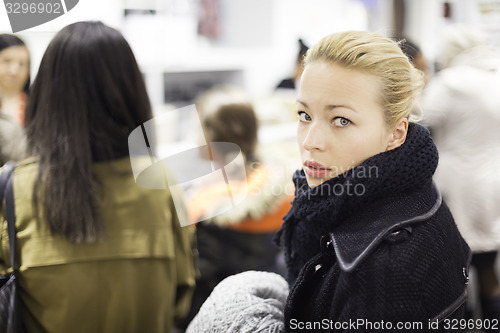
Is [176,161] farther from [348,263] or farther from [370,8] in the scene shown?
[370,8]

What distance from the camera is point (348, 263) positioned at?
2.29 feet

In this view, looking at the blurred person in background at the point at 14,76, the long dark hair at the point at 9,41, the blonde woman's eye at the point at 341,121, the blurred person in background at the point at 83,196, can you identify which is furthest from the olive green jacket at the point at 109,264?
the blonde woman's eye at the point at 341,121

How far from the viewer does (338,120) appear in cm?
75

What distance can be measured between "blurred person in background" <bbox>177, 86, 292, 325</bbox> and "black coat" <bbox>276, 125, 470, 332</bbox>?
72 cm

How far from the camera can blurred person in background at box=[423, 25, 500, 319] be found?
2.04 metres

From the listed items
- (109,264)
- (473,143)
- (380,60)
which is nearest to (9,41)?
(109,264)

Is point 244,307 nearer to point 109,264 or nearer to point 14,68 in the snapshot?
point 109,264

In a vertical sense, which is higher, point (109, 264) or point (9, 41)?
point (9, 41)

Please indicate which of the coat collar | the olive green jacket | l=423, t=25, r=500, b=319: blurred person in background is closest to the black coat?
the coat collar

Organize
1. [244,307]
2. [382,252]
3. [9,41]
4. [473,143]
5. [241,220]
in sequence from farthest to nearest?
1. [473,143]
2. [241,220]
3. [9,41]
4. [244,307]
5. [382,252]

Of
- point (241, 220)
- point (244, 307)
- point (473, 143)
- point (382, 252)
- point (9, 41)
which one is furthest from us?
point (473, 143)

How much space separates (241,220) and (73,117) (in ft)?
2.38

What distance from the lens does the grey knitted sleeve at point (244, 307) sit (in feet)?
2.59

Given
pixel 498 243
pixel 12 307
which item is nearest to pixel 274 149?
pixel 498 243
